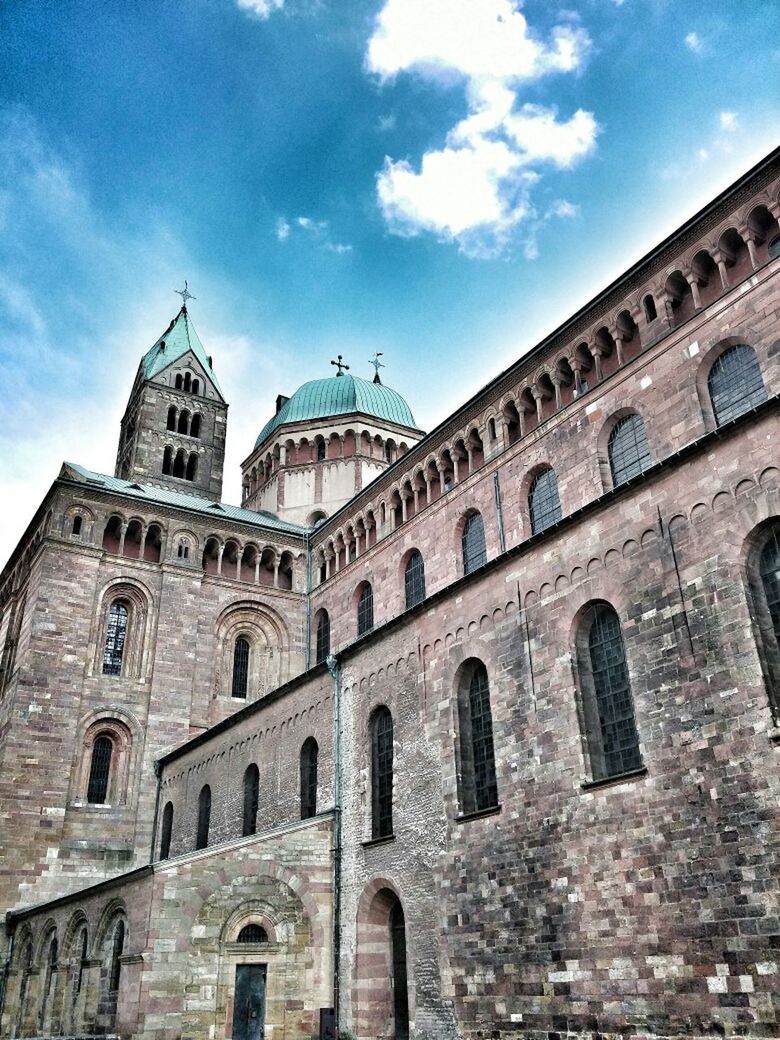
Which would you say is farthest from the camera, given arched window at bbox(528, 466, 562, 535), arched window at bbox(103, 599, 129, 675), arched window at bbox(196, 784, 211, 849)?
arched window at bbox(103, 599, 129, 675)

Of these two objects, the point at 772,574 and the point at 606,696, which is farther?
the point at 606,696

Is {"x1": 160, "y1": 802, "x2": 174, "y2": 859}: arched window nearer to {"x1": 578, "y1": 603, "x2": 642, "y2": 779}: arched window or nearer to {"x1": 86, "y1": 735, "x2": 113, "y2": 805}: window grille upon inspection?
{"x1": 86, "y1": 735, "x2": 113, "y2": 805}: window grille

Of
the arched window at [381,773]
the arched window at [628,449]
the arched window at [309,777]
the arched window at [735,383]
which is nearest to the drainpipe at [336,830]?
the arched window at [381,773]

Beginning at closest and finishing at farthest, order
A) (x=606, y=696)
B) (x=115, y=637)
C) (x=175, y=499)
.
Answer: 1. (x=606, y=696)
2. (x=115, y=637)
3. (x=175, y=499)

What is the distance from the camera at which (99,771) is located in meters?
32.2

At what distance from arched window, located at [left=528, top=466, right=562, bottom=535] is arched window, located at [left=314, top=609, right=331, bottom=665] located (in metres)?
12.8

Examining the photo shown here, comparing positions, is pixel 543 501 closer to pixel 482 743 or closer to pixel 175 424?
pixel 482 743

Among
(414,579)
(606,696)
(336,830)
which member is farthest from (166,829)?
(606,696)

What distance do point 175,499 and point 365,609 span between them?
1111 centimetres

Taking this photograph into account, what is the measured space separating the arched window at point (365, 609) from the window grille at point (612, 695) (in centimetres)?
1589

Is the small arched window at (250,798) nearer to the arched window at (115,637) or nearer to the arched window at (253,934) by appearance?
the arched window at (253,934)

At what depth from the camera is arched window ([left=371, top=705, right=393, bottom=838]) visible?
2158 centimetres

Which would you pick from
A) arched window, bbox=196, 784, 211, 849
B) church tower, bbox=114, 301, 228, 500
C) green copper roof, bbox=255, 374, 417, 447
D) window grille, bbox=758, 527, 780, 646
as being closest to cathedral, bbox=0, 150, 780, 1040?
window grille, bbox=758, 527, 780, 646

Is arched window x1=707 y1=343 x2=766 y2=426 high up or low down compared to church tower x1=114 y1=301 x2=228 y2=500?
down
